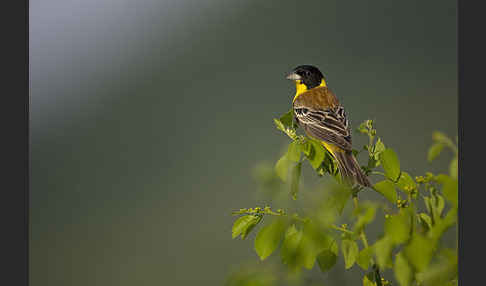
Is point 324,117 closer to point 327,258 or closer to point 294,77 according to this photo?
point 294,77

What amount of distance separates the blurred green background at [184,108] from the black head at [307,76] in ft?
0.18

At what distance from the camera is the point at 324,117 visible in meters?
1.45

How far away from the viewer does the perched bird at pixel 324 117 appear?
1.35 metres

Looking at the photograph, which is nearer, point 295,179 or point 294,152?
point 294,152

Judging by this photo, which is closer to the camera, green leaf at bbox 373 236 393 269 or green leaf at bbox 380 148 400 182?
green leaf at bbox 373 236 393 269

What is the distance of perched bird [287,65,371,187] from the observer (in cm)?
135

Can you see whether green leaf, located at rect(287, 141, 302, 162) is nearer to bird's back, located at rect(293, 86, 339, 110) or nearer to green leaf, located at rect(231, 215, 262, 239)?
green leaf, located at rect(231, 215, 262, 239)

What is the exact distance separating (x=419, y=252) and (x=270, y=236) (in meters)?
0.38

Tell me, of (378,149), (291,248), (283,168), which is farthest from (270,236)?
(378,149)

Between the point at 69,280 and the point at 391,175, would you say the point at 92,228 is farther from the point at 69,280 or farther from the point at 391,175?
the point at 391,175

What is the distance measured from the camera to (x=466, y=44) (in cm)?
149

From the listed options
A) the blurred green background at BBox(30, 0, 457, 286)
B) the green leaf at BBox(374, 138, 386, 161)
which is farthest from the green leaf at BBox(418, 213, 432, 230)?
the blurred green background at BBox(30, 0, 457, 286)

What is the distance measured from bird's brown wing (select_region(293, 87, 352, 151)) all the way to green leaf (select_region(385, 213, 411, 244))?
535mm

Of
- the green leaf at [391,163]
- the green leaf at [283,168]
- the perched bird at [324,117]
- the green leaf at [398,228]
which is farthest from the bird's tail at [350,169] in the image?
the green leaf at [398,228]
